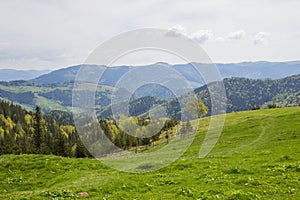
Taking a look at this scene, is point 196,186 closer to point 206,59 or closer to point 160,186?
point 160,186

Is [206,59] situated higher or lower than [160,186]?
higher

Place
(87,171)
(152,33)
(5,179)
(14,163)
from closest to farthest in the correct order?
(152,33), (5,179), (87,171), (14,163)

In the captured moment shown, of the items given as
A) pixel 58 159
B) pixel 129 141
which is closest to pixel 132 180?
pixel 58 159

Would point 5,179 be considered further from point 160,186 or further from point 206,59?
point 206,59

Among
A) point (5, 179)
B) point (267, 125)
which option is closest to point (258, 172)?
point (5, 179)

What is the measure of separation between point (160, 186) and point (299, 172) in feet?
34.3

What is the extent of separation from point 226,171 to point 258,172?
2538 millimetres

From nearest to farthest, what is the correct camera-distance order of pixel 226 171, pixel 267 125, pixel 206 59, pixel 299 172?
pixel 206 59 < pixel 299 172 < pixel 226 171 < pixel 267 125

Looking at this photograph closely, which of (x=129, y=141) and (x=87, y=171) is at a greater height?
(x=87, y=171)

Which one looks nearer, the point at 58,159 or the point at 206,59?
the point at 206,59

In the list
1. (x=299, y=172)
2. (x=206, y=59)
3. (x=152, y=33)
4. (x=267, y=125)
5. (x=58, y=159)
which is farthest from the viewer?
(x=267, y=125)

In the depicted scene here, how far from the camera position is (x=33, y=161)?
3541 centimetres

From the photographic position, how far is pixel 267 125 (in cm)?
6631

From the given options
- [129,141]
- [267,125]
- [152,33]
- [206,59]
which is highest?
[152,33]
